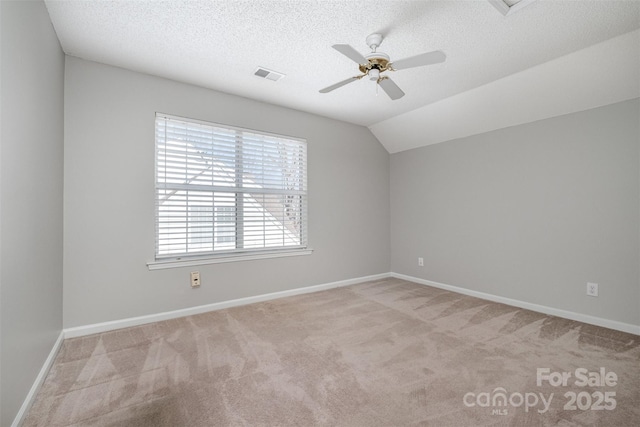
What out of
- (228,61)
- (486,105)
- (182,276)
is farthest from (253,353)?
(486,105)

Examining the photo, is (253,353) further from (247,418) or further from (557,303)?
(557,303)

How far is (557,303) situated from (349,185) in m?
2.78

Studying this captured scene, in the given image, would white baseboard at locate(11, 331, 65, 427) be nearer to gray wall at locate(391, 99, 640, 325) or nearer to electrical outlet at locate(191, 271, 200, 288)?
electrical outlet at locate(191, 271, 200, 288)

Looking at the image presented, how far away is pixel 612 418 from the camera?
1501mm

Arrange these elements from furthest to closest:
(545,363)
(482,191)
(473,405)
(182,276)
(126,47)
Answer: (482,191) < (182,276) < (126,47) < (545,363) < (473,405)

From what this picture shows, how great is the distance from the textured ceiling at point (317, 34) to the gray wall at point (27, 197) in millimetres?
458

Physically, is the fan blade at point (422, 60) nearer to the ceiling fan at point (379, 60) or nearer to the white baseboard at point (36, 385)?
the ceiling fan at point (379, 60)

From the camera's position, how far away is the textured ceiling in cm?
193

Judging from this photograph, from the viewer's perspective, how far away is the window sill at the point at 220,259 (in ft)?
9.43

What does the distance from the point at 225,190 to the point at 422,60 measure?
7.64 ft

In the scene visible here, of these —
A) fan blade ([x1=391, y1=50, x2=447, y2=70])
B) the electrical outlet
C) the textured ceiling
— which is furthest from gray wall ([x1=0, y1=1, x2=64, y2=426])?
fan blade ([x1=391, y1=50, x2=447, y2=70])

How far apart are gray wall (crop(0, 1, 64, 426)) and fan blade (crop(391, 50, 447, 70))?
2.11m

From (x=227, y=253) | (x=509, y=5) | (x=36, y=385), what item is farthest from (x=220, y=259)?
(x=509, y=5)

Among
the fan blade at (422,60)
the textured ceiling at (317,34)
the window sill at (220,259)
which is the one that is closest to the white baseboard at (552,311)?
the window sill at (220,259)
